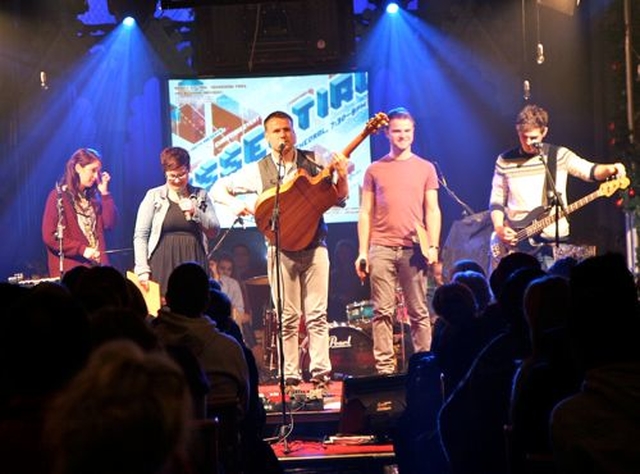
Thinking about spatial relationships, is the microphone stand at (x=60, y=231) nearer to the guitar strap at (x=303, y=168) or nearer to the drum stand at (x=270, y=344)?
the drum stand at (x=270, y=344)

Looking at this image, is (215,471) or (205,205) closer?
(215,471)

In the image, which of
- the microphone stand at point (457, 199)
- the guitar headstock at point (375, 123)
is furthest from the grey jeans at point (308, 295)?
the microphone stand at point (457, 199)

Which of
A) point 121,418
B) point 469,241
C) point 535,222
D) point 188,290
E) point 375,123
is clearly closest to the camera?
point 121,418

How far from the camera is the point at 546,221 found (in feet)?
34.2

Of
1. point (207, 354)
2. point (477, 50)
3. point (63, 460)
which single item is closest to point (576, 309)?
point (63, 460)

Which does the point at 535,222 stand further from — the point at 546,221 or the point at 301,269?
the point at 301,269

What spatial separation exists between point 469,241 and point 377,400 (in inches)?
177

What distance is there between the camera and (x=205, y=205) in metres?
10.2

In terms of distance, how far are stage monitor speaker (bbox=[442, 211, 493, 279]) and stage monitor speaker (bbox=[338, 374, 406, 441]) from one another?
13.3 ft

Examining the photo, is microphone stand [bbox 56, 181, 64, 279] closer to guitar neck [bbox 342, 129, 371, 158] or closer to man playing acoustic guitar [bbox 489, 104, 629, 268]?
guitar neck [bbox 342, 129, 371, 158]

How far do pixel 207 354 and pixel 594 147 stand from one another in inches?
303

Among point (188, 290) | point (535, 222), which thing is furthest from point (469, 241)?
point (188, 290)

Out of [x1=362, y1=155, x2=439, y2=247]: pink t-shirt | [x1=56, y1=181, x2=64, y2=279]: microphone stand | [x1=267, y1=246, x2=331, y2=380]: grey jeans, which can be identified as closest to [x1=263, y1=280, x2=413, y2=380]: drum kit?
[x1=362, y1=155, x2=439, y2=247]: pink t-shirt

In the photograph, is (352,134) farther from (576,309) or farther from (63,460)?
(63,460)
